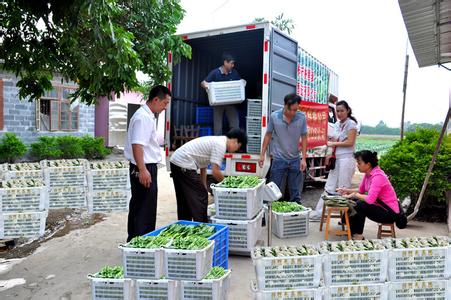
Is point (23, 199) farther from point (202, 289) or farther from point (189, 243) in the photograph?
point (202, 289)

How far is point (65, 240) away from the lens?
5.65 meters

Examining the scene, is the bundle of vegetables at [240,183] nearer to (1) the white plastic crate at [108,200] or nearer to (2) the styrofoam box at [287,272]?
(1) the white plastic crate at [108,200]

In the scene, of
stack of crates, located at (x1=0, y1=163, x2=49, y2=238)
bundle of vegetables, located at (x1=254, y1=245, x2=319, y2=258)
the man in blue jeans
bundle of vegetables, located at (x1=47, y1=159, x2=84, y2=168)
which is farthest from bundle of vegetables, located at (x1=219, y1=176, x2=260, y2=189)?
stack of crates, located at (x1=0, y1=163, x2=49, y2=238)

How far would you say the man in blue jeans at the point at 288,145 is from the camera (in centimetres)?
584

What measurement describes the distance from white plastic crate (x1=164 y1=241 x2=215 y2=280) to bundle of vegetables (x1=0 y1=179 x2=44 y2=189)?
2.59 meters

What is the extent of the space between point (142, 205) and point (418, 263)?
267 centimetres

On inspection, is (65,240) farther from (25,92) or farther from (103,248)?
(25,92)

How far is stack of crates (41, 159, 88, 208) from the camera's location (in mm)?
5086

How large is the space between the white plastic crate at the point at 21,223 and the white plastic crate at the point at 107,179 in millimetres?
659

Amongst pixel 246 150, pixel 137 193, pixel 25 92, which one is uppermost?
pixel 25 92

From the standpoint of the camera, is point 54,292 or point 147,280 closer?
point 147,280

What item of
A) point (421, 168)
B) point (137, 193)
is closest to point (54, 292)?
point (137, 193)

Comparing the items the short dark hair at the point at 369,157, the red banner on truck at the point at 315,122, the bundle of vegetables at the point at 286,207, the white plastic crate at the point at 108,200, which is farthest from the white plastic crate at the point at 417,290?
the red banner on truck at the point at 315,122

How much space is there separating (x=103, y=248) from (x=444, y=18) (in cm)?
459
